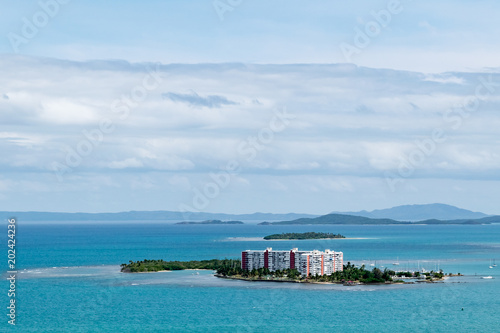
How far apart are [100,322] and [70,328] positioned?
3099 mm

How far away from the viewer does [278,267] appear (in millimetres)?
89875

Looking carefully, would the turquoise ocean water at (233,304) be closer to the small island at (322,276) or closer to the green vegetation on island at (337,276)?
the small island at (322,276)

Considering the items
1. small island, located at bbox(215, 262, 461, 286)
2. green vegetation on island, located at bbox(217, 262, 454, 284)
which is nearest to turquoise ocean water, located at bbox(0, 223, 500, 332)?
small island, located at bbox(215, 262, 461, 286)

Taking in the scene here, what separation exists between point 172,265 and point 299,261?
21213 millimetres

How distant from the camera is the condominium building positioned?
86562 millimetres

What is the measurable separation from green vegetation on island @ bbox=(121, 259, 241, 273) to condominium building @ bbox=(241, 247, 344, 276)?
371 centimetres

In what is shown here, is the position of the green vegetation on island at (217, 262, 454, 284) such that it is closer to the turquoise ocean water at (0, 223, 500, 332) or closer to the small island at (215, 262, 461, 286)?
the small island at (215, 262, 461, 286)

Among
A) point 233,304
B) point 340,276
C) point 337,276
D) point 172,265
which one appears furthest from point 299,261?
point 233,304

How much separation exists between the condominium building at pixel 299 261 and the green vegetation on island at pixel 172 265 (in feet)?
12.2

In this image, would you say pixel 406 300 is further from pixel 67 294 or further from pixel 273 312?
pixel 67 294

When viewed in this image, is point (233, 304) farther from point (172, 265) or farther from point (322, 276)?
point (172, 265)

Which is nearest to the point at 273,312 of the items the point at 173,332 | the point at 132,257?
the point at 173,332

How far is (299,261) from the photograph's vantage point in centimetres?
8800

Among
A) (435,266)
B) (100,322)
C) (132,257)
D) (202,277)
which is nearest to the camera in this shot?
(100,322)
